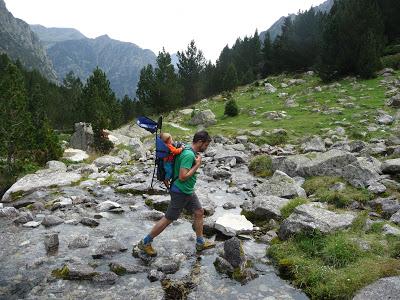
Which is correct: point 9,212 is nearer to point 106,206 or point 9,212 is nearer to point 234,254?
point 106,206

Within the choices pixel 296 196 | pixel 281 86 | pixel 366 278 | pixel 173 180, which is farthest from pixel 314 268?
pixel 281 86

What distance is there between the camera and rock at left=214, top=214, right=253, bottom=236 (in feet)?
33.3

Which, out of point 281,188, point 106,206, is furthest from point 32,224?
point 281,188

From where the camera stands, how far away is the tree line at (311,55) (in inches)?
1780

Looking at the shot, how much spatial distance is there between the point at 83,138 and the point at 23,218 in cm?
2106

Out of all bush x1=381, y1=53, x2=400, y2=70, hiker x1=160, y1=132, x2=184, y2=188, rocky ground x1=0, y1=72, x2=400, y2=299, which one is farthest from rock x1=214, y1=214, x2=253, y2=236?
bush x1=381, y1=53, x2=400, y2=70

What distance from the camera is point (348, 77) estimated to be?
44.9 meters

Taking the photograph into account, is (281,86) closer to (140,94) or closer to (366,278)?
(140,94)

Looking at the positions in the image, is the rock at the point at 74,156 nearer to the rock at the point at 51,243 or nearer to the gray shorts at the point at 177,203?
the rock at the point at 51,243

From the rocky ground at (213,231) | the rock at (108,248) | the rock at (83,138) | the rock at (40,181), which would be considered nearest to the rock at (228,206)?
the rocky ground at (213,231)

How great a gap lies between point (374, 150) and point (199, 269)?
537 inches

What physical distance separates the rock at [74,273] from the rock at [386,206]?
821 centimetres

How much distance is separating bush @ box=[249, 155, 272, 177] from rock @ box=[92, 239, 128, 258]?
32.7ft

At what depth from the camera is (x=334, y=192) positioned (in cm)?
1252
